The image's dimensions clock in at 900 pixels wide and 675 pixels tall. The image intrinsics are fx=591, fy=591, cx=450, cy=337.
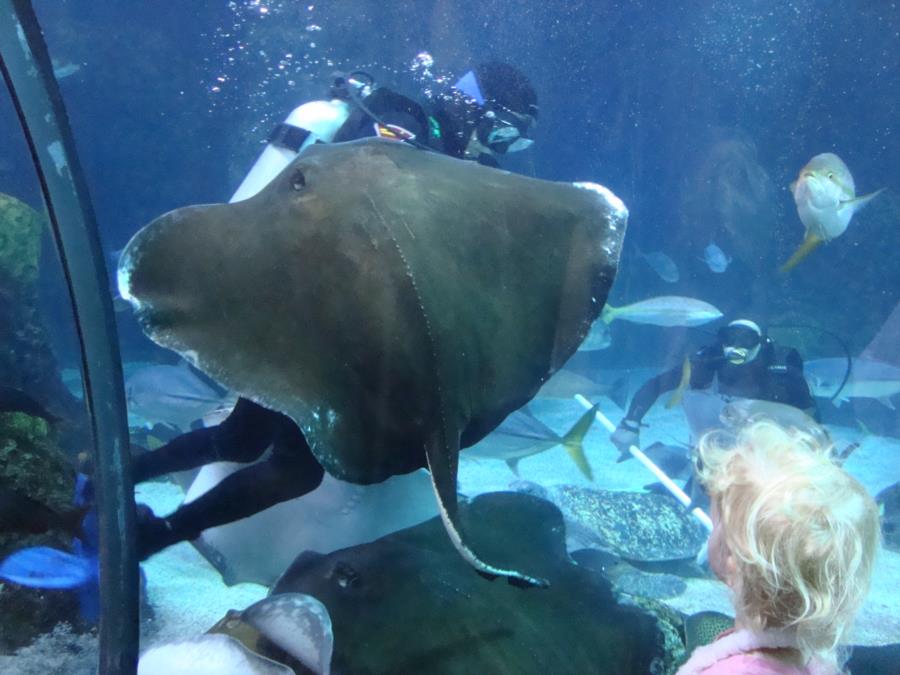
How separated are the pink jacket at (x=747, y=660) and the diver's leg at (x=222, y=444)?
4.25 feet

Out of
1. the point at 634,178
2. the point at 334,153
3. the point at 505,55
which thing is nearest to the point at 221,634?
the point at 334,153

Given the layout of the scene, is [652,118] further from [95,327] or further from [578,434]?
[95,327]

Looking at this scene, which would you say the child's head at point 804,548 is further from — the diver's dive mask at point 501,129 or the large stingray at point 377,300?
the diver's dive mask at point 501,129

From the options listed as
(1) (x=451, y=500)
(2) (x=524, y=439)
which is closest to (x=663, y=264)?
(2) (x=524, y=439)

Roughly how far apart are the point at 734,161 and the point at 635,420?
1018 centimetres

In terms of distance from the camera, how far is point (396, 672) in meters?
1.54

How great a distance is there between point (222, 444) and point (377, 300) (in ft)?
2.93

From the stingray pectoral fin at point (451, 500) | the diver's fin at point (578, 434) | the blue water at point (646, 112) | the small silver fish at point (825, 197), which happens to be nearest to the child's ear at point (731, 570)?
the stingray pectoral fin at point (451, 500)

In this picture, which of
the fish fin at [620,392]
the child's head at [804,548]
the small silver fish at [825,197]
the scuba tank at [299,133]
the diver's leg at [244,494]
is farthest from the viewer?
the fish fin at [620,392]

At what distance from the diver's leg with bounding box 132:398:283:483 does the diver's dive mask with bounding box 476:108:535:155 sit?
2273mm

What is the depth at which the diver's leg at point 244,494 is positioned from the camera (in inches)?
66.6

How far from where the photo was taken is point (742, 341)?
5207 millimetres

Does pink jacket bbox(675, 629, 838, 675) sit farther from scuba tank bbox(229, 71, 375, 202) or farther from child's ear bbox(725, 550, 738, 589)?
Answer: scuba tank bbox(229, 71, 375, 202)

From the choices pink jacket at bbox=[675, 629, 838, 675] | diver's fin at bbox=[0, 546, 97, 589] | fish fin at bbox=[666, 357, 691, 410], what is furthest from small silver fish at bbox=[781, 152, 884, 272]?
diver's fin at bbox=[0, 546, 97, 589]
